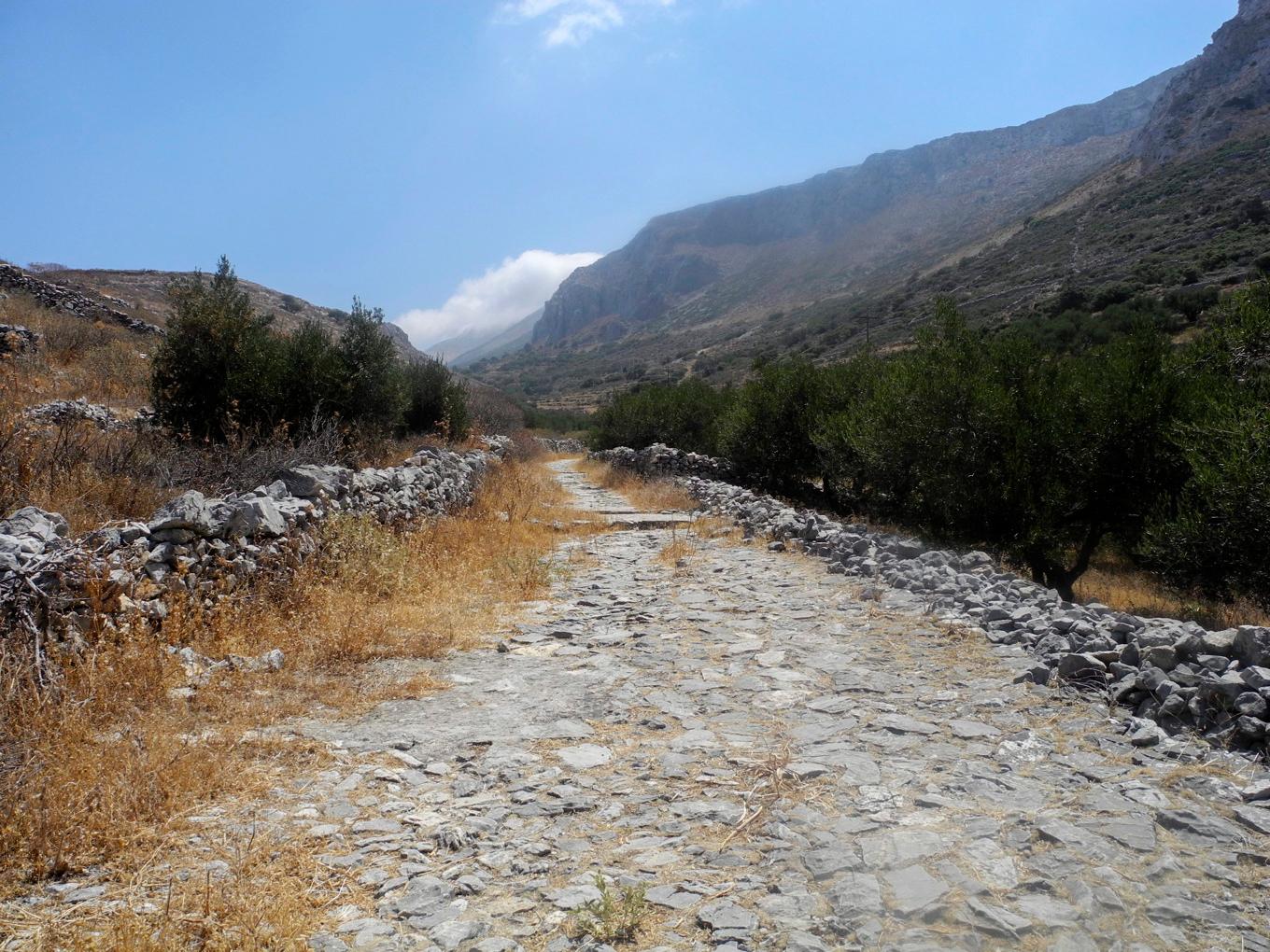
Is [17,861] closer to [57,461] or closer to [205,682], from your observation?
[205,682]

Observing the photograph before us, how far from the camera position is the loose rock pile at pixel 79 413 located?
9516 millimetres

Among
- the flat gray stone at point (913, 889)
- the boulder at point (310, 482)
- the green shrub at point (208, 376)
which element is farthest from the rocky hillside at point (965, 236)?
the flat gray stone at point (913, 889)

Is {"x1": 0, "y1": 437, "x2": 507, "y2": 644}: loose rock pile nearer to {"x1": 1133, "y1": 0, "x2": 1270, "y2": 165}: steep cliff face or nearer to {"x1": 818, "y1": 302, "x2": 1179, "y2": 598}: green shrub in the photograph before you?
{"x1": 818, "y1": 302, "x2": 1179, "y2": 598}: green shrub

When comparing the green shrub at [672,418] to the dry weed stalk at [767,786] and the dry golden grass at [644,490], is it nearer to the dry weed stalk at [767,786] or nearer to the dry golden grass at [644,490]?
the dry golden grass at [644,490]

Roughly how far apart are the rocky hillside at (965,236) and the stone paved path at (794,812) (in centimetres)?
2119

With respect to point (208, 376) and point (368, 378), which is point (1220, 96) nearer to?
point (368, 378)

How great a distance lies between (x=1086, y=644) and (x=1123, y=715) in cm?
83

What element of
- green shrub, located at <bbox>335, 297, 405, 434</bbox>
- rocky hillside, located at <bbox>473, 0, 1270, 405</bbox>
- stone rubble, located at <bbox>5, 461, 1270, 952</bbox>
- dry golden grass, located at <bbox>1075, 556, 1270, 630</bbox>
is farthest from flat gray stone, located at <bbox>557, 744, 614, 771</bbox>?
rocky hillside, located at <bbox>473, 0, 1270, 405</bbox>

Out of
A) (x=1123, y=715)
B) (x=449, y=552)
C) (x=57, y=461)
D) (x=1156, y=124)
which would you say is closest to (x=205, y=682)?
(x=57, y=461)

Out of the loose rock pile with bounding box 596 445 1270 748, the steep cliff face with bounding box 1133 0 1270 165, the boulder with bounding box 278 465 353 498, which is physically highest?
the steep cliff face with bounding box 1133 0 1270 165

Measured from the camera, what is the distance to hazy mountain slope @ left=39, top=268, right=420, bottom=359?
30144 millimetres

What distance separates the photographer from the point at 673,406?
3030 centimetres

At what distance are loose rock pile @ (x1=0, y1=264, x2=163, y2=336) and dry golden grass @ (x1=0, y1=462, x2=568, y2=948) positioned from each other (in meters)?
22.3

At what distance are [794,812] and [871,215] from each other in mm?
175565
